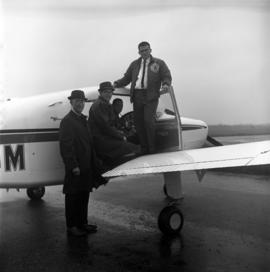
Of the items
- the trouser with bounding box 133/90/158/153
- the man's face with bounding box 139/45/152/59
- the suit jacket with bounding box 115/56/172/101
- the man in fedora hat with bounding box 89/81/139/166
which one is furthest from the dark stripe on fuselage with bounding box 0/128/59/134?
the man's face with bounding box 139/45/152/59

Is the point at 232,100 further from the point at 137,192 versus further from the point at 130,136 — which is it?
the point at 137,192

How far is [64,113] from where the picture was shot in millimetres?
5621

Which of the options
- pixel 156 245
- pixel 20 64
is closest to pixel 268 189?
pixel 156 245

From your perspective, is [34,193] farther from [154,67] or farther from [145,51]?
[145,51]

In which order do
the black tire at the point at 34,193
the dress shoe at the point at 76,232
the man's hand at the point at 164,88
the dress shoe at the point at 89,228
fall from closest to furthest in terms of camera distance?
the dress shoe at the point at 76,232 < the dress shoe at the point at 89,228 < the man's hand at the point at 164,88 < the black tire at the point at 34,193

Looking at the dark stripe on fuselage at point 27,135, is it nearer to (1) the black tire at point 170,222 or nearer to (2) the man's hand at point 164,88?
(2) the man's hand at point 164,88

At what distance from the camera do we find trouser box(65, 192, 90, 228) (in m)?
5.36

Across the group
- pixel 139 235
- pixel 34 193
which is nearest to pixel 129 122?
pixel 139 235

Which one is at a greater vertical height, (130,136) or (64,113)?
(64,113)

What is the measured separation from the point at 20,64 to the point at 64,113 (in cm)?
193

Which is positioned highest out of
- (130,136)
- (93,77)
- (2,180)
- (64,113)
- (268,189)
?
(93,77)

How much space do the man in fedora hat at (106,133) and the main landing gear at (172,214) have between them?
737 mm

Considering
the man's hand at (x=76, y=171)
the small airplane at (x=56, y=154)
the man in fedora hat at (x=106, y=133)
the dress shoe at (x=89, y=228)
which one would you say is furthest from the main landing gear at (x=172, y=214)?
the man's hand at (x=76, y=171)

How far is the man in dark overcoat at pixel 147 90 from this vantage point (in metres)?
5.82
